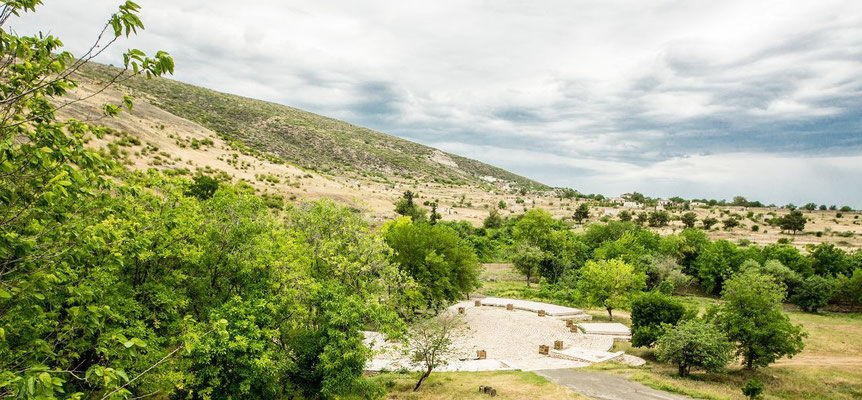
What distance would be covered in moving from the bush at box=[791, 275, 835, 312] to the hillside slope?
79.3 m

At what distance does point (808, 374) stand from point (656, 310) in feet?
28.7

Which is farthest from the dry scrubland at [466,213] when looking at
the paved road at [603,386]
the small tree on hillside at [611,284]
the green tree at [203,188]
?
the green tree at [203,188]

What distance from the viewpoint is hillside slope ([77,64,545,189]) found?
93000 mm

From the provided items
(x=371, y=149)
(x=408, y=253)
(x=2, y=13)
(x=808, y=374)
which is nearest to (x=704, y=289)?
(x=808, y=374)

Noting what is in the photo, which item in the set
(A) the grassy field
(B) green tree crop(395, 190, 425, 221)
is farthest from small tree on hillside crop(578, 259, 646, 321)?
(B) green tree crop(395, 190, 425, 221)

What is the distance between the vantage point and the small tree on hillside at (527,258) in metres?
56.1

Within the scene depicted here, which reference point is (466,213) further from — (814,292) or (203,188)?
(203,188)

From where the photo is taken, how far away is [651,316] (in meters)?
30.3

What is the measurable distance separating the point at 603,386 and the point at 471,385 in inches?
257

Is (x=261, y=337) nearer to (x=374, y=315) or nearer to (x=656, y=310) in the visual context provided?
(x=374, y=315)

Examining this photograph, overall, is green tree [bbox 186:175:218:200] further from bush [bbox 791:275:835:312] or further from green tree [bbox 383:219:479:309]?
bush [bbox 791:275:835:312]

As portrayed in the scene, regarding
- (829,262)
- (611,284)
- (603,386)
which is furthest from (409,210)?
(829,262)

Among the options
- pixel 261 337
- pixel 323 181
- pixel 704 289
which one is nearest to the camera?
pixel 261 337

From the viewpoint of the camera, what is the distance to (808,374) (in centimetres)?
2694
